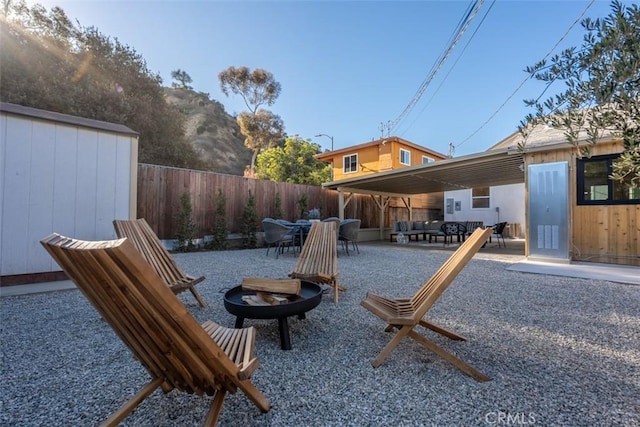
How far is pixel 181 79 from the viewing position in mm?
33750

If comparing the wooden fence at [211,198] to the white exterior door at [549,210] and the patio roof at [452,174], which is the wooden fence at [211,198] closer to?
the patio roof at [452,174]

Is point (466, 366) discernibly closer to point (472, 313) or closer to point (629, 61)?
point (472, 313)

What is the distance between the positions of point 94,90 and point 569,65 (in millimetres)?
14427

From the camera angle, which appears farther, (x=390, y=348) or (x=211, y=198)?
(x=211, y=198)

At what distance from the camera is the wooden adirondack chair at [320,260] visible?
11.3 feet

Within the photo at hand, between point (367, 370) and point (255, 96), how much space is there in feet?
80.0

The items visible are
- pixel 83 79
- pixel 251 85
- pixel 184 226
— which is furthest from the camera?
pixel 251 85

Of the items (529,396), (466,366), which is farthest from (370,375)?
(529,396)

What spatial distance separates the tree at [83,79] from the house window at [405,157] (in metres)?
10.5

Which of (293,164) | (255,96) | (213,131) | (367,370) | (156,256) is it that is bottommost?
(367,370)

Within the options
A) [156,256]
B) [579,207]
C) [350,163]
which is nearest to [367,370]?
[156,256]

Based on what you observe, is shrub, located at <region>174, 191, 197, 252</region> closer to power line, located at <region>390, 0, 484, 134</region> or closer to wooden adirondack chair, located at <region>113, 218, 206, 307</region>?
wooden adirondack chair, located at <region>113, 218, 206, 307</region>

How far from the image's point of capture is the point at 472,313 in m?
2.99

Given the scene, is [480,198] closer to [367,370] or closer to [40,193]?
[367,370]
